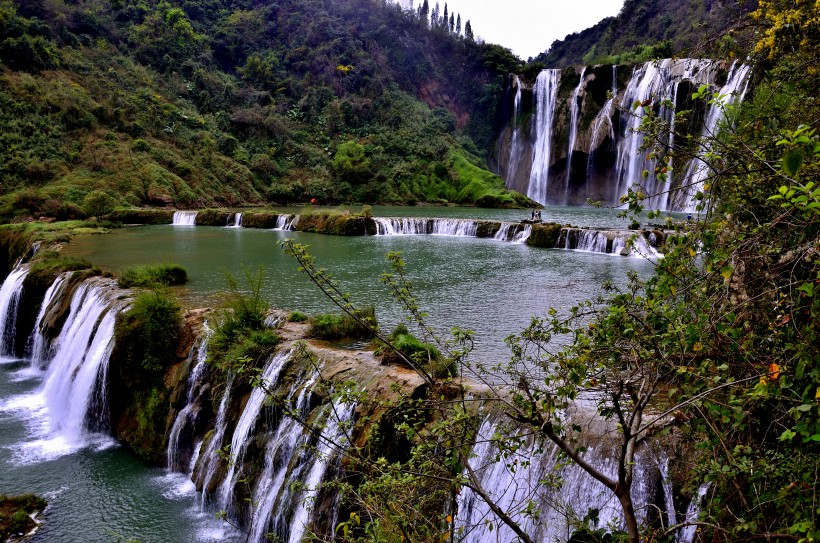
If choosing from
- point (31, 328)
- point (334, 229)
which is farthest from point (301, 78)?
point (31, 328)

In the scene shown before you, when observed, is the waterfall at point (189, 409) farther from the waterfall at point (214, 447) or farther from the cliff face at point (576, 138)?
the cliff face at point (576, 138)

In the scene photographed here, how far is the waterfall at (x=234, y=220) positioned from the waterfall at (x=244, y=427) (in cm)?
2351

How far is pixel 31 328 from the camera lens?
45.8 ft

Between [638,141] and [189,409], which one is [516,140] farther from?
[189,409]

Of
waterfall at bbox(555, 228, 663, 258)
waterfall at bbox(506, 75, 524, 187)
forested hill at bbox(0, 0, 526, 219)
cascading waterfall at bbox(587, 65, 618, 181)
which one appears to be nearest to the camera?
waterfall at bbox(555, 228, 663, 258)

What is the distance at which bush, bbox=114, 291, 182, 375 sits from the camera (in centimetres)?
950

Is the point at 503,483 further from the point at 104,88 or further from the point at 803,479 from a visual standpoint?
the point at 104,88

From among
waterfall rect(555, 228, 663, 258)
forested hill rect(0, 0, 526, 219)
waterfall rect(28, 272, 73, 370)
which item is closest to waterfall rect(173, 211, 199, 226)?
forested hill rect(0, 0, 526, 219)

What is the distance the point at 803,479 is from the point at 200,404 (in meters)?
8.35

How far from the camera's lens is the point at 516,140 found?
5441cm

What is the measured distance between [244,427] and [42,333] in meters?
8.44

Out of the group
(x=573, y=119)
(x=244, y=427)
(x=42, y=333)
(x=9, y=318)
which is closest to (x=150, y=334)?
(x=244, y=427)

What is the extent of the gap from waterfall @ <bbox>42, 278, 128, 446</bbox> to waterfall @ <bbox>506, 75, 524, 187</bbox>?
155ft

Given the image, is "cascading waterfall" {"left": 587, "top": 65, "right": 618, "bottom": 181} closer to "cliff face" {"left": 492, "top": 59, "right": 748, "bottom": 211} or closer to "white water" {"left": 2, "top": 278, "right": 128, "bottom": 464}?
"cliff face" {"left": 492, "top": 59, "right": 748, "bottom": 211}
